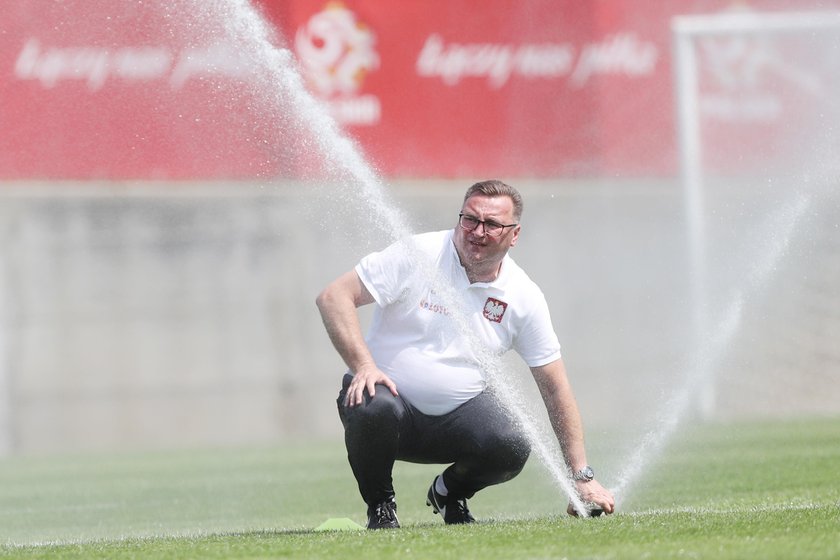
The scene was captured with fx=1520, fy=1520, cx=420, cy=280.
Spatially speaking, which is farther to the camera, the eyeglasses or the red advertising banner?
the red advertising banner

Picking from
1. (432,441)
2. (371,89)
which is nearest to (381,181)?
(371,89)

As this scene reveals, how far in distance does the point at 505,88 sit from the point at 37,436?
6355 mm

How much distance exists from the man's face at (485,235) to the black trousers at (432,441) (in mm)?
579

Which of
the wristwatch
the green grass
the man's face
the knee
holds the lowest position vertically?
the green grass

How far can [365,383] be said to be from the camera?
5746 millimetres

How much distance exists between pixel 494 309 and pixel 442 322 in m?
0.21

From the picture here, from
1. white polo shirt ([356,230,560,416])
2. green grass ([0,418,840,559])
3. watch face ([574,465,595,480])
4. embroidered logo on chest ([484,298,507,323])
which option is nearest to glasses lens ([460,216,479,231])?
white polo shirt ([356,230,560,416])

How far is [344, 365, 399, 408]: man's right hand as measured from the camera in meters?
5.73

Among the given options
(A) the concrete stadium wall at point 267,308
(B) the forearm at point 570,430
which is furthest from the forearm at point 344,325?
(A) the concrete stadium wall at point 267,308

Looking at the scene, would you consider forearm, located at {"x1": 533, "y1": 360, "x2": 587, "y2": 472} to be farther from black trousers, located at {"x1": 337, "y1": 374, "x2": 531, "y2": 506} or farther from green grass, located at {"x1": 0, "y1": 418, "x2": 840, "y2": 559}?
green grass, located at {"x1": 0, "y1": 418, "x2": 840, "y2": 559}

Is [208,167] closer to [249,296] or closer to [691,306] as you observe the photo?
[249,296]

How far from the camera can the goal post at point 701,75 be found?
1494 centimetres

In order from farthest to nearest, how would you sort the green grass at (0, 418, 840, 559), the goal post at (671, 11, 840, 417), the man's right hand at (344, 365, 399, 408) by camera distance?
the goal post at (671, 11, 840, 417), the man's right hand at (344, 365, 399, 408), the green grass at (0, 418, 840, 559)

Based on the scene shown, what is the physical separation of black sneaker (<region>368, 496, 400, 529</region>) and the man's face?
99 cm
